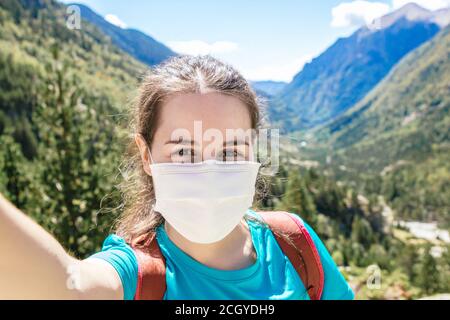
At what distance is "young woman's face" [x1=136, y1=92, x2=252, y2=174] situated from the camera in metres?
2.09

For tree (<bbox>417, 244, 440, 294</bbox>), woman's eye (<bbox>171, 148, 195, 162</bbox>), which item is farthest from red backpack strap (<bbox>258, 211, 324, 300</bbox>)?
tree (<bbox>417, 244, 440, 294</bbox>)

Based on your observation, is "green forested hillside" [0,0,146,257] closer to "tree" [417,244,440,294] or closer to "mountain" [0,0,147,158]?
"mountain" [0,0,147,158]

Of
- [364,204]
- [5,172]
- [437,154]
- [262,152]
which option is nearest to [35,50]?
[364,204]

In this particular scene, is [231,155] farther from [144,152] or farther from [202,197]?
[144,152]

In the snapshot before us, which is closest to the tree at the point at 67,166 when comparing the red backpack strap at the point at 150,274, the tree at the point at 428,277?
the red backpack strap at the point at 150,274

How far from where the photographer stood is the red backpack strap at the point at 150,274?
172 cm

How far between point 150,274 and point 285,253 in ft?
2.50

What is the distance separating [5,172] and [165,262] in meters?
Result: 18.0

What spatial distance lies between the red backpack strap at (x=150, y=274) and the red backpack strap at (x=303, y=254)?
2.22 ft

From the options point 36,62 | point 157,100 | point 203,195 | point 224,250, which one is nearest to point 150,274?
point 224,250

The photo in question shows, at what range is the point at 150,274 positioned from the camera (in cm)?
177

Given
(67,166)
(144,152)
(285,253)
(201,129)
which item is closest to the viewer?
(201,129)

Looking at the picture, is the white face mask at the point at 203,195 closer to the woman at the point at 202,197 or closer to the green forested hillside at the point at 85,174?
the woman at the point at 202,197
